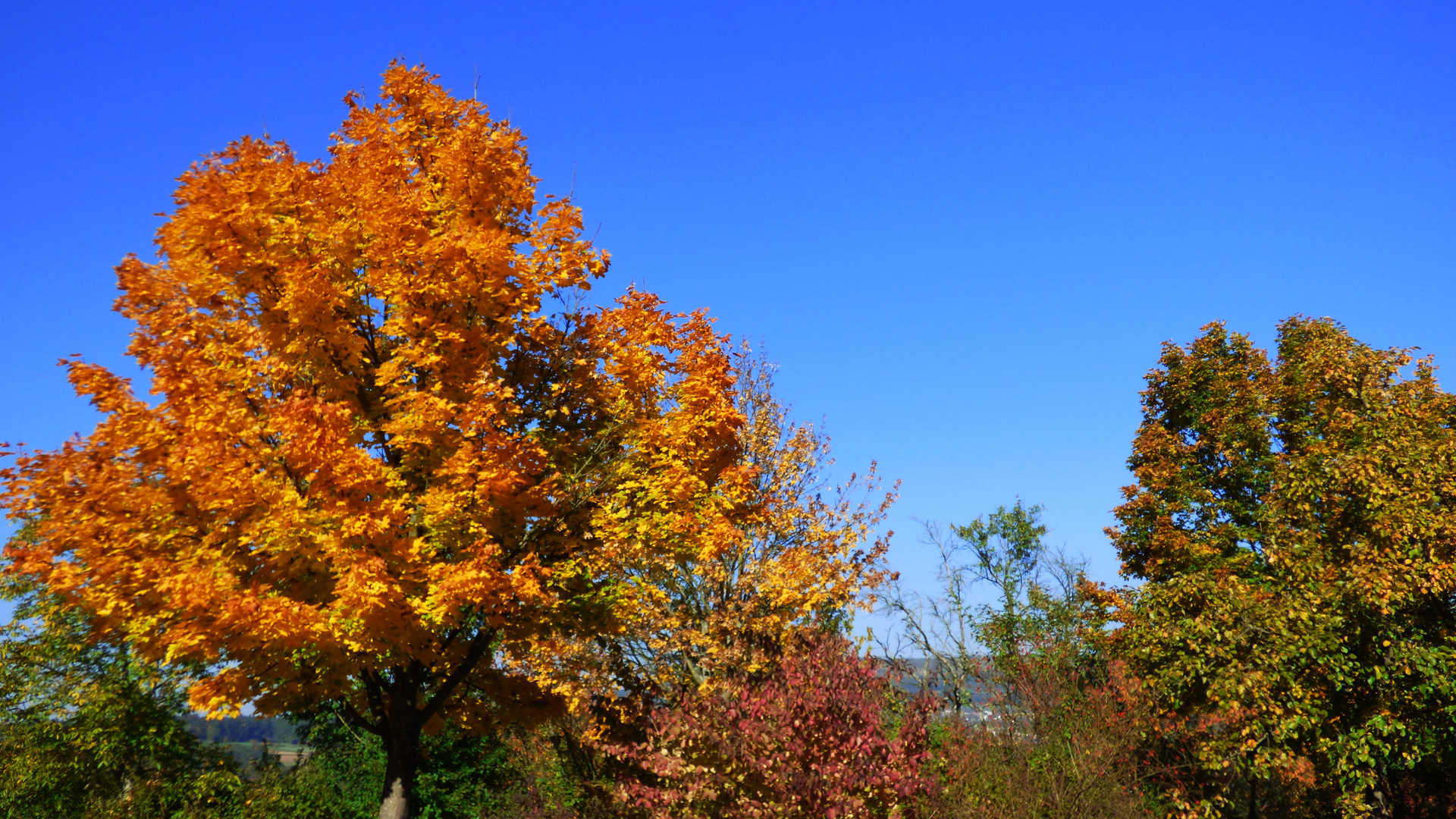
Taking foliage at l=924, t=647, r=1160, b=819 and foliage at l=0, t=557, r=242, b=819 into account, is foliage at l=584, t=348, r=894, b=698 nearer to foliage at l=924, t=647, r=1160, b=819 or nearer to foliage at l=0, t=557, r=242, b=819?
foliage at l=924, t=647, r=1160, b=819

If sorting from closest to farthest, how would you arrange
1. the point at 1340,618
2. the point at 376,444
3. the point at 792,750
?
the point at 792,750 < the point at 376,444 < the point at 1340,618

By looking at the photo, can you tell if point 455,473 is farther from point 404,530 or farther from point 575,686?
point 575,686

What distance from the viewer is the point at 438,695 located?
507 inches

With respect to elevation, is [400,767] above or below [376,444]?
below

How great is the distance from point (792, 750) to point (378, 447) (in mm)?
6793

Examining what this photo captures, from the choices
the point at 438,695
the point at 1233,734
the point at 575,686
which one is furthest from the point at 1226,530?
the point at 438,695

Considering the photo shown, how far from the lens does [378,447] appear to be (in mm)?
12508

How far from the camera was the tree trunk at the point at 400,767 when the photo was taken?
1234 cm

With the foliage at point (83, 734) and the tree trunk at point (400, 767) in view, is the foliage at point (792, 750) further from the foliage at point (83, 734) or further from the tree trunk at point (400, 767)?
the foliage at point (83, 734)

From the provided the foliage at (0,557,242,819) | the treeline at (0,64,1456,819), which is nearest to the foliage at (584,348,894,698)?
the treeline at (0,64,1456,819)

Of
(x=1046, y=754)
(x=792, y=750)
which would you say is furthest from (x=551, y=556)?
(x=1046, y=754)

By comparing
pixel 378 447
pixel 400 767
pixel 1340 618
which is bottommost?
pixel 400 767

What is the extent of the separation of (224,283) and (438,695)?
20.2 ft

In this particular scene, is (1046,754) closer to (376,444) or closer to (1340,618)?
(1340,618)
